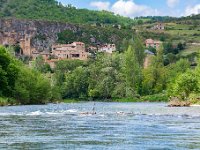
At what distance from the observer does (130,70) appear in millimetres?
156750

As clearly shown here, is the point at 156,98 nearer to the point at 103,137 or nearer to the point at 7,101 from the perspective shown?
the point at 7,101

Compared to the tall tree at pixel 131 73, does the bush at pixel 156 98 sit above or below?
below

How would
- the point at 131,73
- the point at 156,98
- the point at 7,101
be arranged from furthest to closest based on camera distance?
the point at 131,73 < the point at 156,98 < the point at 7,101

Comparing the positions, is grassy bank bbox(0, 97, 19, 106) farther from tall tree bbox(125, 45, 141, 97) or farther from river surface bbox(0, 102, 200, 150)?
tall tree bbox(125, 45, 141, 97)

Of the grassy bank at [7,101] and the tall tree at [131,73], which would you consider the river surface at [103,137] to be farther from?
the tall tree at [131,73]

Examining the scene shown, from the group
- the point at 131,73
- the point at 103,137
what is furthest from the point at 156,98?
the point at 103,137

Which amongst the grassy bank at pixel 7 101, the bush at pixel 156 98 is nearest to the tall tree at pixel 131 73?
the bush at pixel 156 98

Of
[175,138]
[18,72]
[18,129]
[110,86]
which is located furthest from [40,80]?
[175,138]

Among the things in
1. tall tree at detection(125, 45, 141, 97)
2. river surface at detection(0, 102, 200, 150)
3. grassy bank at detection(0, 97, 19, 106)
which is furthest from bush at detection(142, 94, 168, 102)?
river surface at detection(0, 102, 200, 150)

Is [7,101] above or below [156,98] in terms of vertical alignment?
above

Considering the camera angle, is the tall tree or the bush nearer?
the bush

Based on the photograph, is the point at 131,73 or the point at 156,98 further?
the point at 131,73

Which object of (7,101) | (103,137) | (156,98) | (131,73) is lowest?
(156,98)

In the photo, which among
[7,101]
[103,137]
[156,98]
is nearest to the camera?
[103,137]
